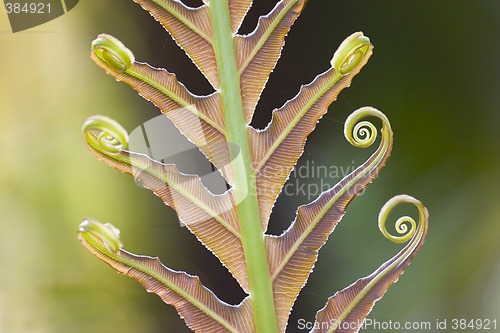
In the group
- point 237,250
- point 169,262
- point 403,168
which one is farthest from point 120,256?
point 403,168

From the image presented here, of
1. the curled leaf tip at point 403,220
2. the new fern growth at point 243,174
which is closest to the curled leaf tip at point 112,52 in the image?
the new fern growth at point 243,174

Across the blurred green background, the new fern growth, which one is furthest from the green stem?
the blurred green background

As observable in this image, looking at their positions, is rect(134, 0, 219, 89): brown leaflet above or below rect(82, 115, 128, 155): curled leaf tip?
above

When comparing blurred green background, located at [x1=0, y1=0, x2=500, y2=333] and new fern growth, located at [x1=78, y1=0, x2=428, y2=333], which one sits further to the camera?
blurred green background, located at [x1=0, y1=0, x2=500, y2=333]

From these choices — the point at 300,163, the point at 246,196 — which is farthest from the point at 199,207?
the point at 300,163

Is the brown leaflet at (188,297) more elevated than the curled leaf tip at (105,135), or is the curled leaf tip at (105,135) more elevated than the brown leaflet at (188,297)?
the curled leaf tip at (105,135)

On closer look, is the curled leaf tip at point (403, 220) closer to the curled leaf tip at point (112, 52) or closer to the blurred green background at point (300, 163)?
the curled leaf tip at point (112, 52)

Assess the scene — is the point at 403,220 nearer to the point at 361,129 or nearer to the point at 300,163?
the point at 361,129

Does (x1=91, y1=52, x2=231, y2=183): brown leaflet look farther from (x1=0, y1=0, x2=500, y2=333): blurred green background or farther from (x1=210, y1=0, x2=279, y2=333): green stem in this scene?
(x1=0, y1=0, x2=500, y2=333): blurred green background
